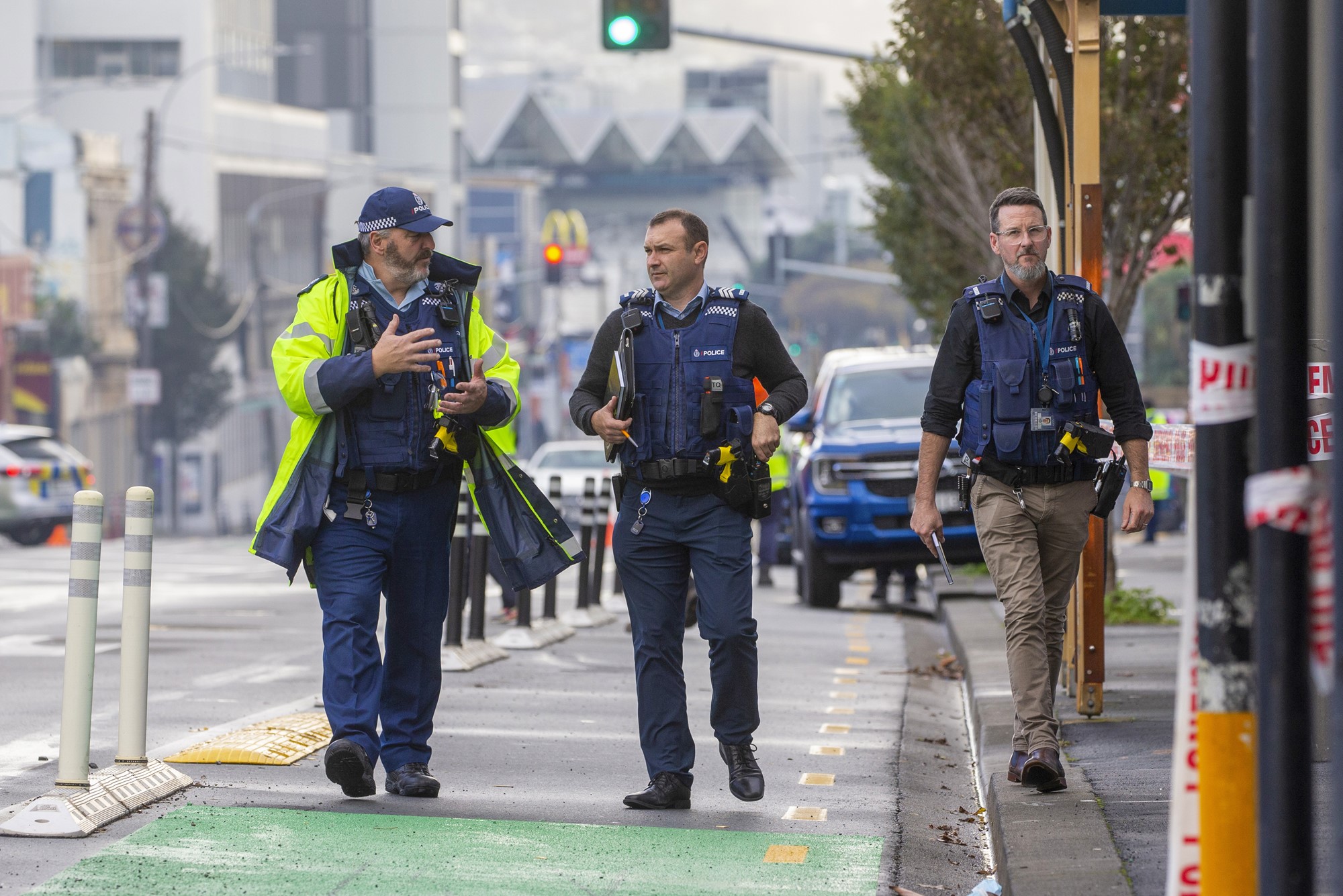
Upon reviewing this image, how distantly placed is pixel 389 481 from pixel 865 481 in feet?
33.8

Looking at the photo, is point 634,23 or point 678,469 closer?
point 678,469

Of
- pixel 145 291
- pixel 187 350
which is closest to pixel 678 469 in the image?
pixel 145 291

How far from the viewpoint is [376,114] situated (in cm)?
10756

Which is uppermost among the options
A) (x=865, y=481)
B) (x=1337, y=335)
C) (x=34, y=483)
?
(x=1337, y=335)

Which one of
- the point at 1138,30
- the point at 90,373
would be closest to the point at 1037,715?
the point at 1138,30

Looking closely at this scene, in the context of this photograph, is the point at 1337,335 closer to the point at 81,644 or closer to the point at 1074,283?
the point at 1074,283

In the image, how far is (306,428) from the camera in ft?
22.7

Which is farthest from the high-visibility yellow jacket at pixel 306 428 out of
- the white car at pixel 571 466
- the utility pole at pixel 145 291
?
the utility pole at pixel 145 291

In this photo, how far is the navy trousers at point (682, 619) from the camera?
271 inches

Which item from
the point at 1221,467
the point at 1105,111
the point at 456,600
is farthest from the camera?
the point at 1105,111

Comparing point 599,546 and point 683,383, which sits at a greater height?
point 683,383

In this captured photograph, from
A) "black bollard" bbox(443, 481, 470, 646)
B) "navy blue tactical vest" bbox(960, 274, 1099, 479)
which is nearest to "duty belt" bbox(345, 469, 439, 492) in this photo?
"navy blue tactical vest" bbox(960, 274, 1099, 479)

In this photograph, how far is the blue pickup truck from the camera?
16.8 metres

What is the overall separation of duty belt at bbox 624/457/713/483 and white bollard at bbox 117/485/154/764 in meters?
1.58
